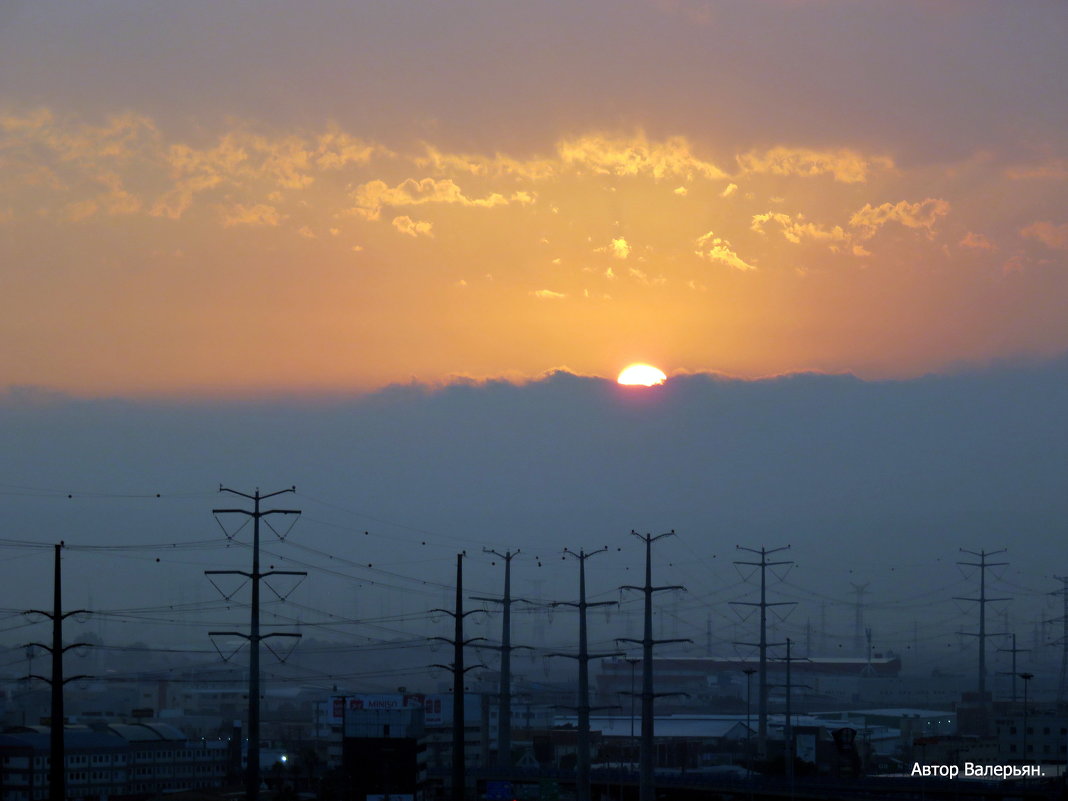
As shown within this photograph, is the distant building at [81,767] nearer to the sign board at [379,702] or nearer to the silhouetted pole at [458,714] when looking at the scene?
the sign board at [379,702]

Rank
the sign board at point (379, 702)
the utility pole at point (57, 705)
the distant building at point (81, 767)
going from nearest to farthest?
the utility pole at point (57, 705) → the distant building at point (81, 767) → the sign board at point (379, 702)

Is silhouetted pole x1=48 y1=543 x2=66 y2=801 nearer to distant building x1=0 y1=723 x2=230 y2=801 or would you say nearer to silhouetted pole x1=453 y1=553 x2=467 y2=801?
silhouetted pole x1=453 y1=553 x2=467 y2=801

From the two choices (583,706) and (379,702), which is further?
(379,702)

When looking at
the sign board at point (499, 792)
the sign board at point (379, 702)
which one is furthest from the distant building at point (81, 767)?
the sign board at point (499, 792)

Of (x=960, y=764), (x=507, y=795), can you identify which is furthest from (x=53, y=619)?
(x=960, y=764)

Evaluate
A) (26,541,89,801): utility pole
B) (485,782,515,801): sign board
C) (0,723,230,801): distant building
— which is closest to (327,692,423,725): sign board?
(0,723,230,801): distant building

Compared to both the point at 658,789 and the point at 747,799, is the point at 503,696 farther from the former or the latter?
the point at 747,799

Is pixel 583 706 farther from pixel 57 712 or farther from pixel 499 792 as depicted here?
pixel 57 712

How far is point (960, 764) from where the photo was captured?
19188 cm

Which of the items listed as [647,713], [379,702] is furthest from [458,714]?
[379,702]

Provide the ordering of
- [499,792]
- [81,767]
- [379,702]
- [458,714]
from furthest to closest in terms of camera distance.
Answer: [379,702] < [81,767] < [499,792] < [458,714]

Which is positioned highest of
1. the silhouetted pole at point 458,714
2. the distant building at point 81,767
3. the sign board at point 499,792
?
the silhouetted pole at point 458,714

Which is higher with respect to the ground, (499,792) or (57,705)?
(57,705)

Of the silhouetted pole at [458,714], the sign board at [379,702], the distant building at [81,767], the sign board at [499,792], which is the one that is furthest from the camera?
the sign board at [379,702]
